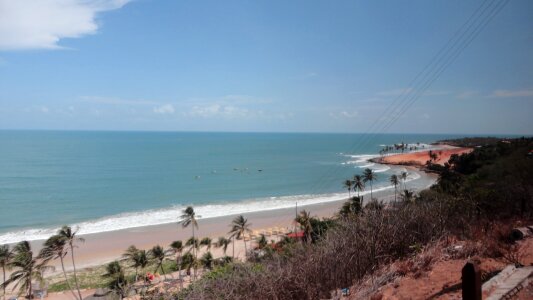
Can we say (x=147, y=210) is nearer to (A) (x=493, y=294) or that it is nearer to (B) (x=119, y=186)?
(B) (x=119, y=186)

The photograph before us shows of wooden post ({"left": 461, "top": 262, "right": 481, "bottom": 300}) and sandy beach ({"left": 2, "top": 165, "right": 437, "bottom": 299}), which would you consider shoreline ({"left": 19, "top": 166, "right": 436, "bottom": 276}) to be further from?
wooden post ({"left": 461, "top": 262, "right": 481, "bottom": 300})

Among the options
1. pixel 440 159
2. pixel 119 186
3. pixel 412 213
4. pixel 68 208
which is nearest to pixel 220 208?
pixel 68 208

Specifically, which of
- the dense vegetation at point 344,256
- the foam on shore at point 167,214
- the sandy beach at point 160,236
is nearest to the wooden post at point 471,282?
the dense vegetation at point 344,256

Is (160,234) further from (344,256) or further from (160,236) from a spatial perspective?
(344,256)

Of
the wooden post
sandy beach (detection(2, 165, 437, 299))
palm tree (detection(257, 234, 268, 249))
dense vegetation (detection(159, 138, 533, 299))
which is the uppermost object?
the wooden post

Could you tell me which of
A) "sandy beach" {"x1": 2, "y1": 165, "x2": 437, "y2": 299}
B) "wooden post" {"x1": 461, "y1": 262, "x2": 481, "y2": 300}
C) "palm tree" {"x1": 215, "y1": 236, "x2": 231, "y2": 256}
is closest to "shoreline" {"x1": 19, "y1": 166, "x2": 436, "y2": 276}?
"sandy beach" {"x1": 2, "y1": 165, "x2": 437, "y2": 299}

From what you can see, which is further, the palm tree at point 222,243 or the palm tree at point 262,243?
the palm tree at point 222,243

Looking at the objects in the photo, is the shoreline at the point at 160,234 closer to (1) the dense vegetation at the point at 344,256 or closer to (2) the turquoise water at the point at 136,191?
(2) the turquoise water at the point at 136,191
